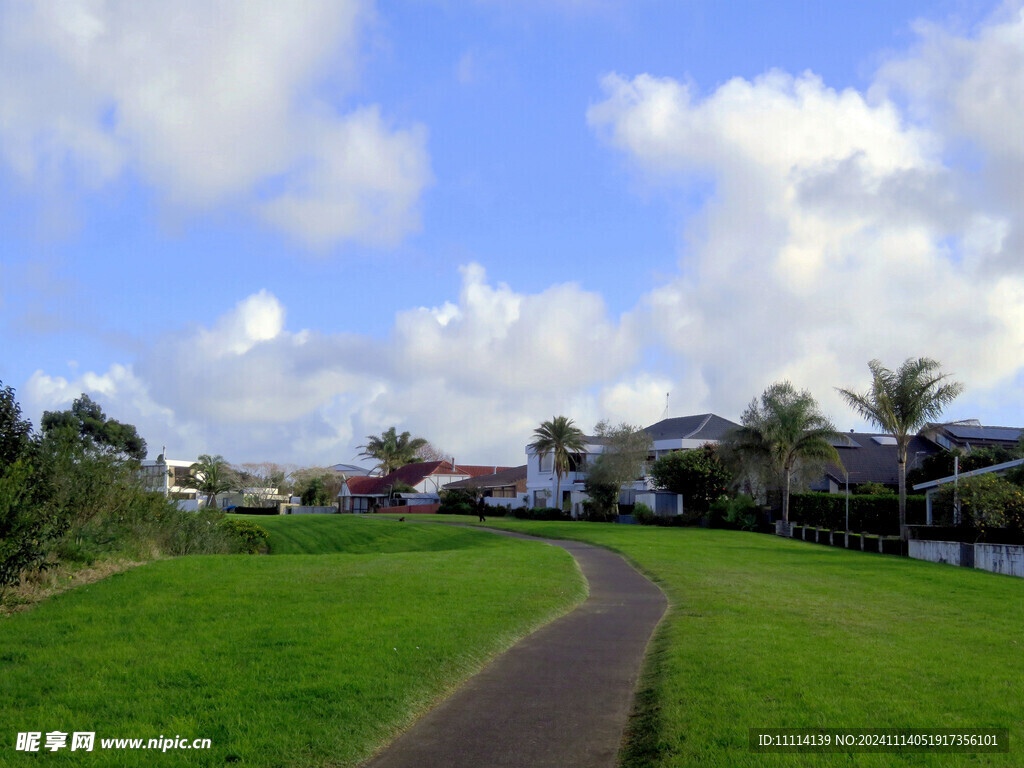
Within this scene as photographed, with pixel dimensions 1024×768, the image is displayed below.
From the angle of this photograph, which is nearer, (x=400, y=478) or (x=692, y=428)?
(x=692, y=428)

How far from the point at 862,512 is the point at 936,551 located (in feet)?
53.7

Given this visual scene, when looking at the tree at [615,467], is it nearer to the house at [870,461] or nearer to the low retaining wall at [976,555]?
the house at [870,461]

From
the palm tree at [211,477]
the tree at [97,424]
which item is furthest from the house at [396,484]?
the tree at [97,424]

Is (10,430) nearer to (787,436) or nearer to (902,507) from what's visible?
(902,507)

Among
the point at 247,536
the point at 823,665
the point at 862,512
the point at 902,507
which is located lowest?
the point at 247,536

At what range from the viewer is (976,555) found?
26672mm

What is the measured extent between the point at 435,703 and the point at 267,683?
1.66 m

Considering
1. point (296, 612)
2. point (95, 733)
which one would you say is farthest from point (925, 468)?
point (95, 733)

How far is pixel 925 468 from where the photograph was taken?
54688mm

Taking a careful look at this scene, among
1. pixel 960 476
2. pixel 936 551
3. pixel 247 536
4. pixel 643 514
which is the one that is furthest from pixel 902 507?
pixel 247 536

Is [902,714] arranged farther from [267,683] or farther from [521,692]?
[267,683]

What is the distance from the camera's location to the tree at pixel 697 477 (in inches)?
2063

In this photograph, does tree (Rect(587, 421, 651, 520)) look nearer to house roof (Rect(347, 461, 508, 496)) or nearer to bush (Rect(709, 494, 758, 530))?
bush (Rect(709, 494, 758, 530))

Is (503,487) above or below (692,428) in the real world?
below
